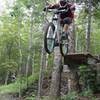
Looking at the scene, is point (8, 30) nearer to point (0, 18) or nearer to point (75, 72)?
point (0, 18)

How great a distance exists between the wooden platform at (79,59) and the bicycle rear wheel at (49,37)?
124 inches

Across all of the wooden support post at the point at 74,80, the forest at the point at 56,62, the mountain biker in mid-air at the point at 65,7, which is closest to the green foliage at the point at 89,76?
the forest at the point at 56,62

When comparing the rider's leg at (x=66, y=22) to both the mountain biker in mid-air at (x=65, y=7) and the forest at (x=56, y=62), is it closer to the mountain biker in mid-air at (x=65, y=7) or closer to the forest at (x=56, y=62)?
the mountain biker in mid-air at (x=65, y=7)

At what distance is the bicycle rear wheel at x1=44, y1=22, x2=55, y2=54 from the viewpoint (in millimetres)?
7759

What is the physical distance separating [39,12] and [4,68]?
16.9 metres

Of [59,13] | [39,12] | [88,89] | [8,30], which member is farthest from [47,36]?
[8,30]

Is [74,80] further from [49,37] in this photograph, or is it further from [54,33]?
[49,37]

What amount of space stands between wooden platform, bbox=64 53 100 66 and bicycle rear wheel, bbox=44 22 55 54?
315 cm

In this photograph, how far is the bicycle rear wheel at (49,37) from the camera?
7759mm

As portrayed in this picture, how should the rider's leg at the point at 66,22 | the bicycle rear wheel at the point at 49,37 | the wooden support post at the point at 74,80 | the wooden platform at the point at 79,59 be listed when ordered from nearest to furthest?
1. the bicycle rear wheel at the point at 49,37
2. the rider's leg at the point at 66,22
3. the wooden platform at the point at 79,59
4. the wooden support post at the point at 74,80

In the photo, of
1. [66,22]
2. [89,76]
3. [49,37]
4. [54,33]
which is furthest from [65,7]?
[89,76]

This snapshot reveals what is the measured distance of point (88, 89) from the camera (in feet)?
41.8

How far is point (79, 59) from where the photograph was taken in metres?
12.0

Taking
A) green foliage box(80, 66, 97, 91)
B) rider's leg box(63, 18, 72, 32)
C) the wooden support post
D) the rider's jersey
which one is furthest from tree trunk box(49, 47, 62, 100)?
the rider's jersey
